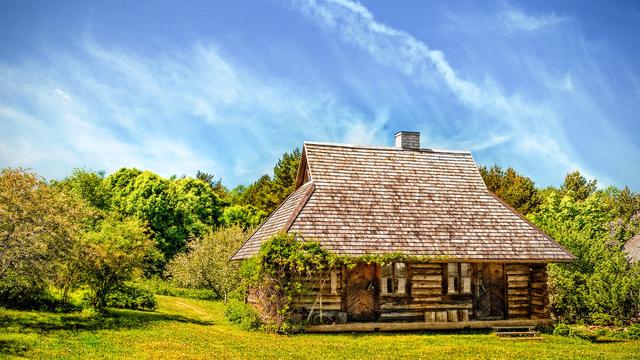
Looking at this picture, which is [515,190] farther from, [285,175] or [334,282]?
[334,282]

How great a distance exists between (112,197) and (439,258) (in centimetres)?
4017

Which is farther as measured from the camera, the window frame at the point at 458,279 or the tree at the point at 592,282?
the tree at the point at 592,282

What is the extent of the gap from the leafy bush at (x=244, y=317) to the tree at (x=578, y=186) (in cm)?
4754

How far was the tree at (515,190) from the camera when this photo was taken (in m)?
54.8

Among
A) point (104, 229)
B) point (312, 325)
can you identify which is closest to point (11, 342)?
point (104, 229)

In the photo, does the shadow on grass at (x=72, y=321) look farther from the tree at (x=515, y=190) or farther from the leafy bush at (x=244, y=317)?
the tree at (x=515, y=190)

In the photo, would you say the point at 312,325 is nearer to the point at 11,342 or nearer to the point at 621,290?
the point at 11,342

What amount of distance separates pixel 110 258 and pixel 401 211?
12838 millimetres

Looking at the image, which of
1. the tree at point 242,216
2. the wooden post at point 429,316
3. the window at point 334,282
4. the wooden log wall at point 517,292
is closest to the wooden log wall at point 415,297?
the wooden post at point 429,316

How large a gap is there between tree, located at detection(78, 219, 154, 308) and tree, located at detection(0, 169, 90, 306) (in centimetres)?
112

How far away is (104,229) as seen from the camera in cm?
2547

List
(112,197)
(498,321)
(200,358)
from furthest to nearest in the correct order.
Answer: (112,197)
(498,321)
(200,358)

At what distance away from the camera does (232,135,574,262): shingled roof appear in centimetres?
2438

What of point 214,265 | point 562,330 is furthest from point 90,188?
point 562,330
